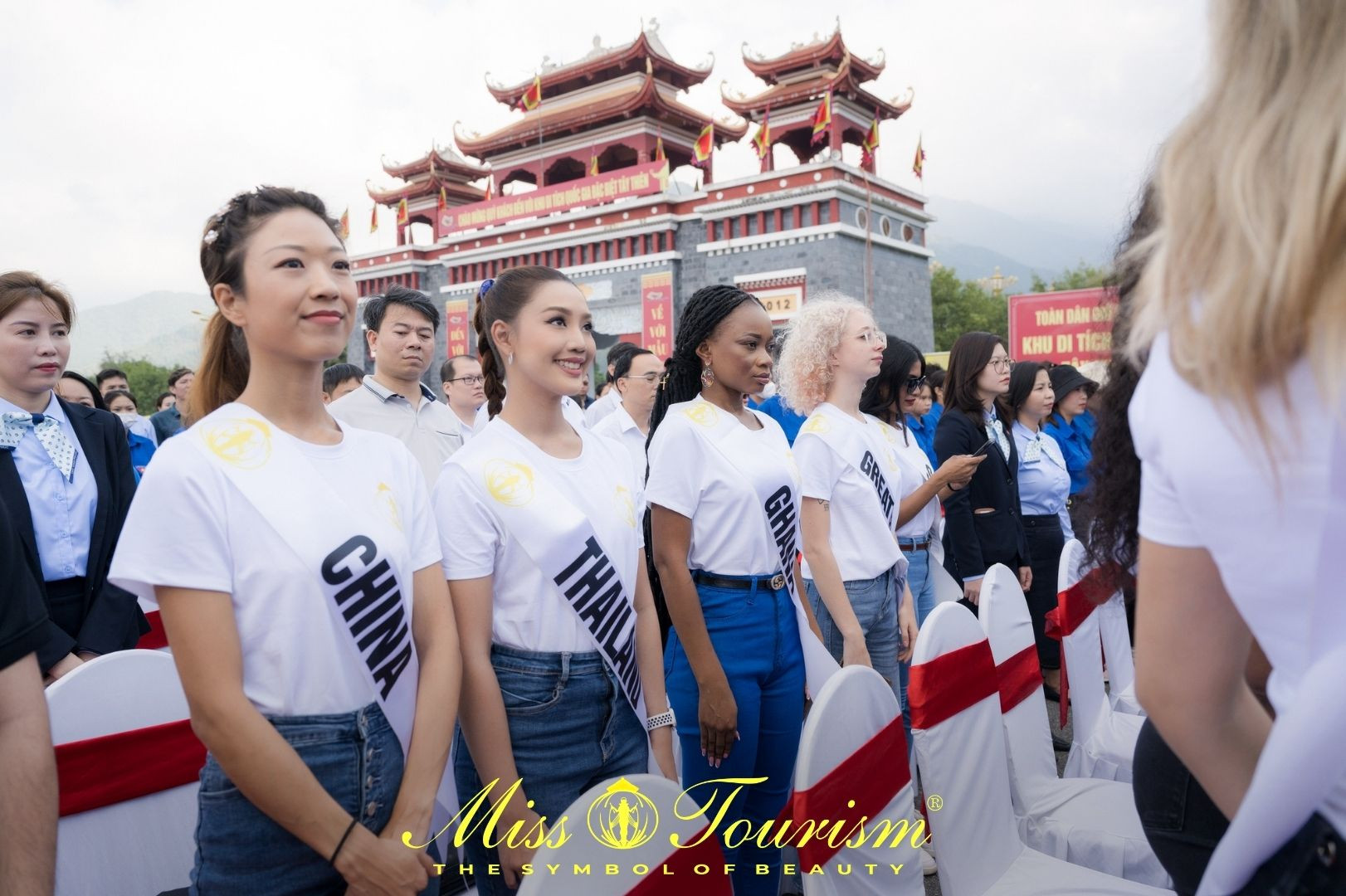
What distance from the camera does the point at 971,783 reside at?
6.59 ft

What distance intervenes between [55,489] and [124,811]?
1514 mm

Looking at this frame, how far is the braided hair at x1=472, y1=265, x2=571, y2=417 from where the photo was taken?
202 cm

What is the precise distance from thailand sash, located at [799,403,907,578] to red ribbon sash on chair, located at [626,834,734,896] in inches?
74.0

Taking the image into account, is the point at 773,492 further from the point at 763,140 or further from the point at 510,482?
the point at 763,140

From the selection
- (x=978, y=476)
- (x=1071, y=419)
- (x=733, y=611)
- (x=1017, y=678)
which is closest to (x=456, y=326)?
(x=1071, y=419)

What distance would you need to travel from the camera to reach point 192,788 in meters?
1.79

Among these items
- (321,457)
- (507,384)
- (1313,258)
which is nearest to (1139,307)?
(1313,258)

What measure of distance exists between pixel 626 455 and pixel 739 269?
2118cm

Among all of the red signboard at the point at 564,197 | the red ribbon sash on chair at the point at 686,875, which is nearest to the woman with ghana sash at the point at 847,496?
the red ribbon sash on chair at the point at 686,875

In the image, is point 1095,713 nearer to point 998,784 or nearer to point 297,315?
point 998,784

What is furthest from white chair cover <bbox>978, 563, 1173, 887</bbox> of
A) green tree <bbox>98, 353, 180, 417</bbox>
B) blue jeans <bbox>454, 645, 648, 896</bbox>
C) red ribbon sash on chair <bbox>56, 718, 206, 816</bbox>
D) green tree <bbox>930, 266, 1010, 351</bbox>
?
green tree <bbox>98, 353, 180, 417</bbox>

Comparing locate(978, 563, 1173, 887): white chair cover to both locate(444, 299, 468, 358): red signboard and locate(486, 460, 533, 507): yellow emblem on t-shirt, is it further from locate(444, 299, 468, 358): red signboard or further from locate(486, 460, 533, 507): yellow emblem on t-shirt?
locate(444, 299, 468, 358): red signboard

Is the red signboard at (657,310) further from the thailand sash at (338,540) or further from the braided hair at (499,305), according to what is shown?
the thailand sash at (338,540)

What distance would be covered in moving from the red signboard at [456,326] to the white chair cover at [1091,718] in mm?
25503
